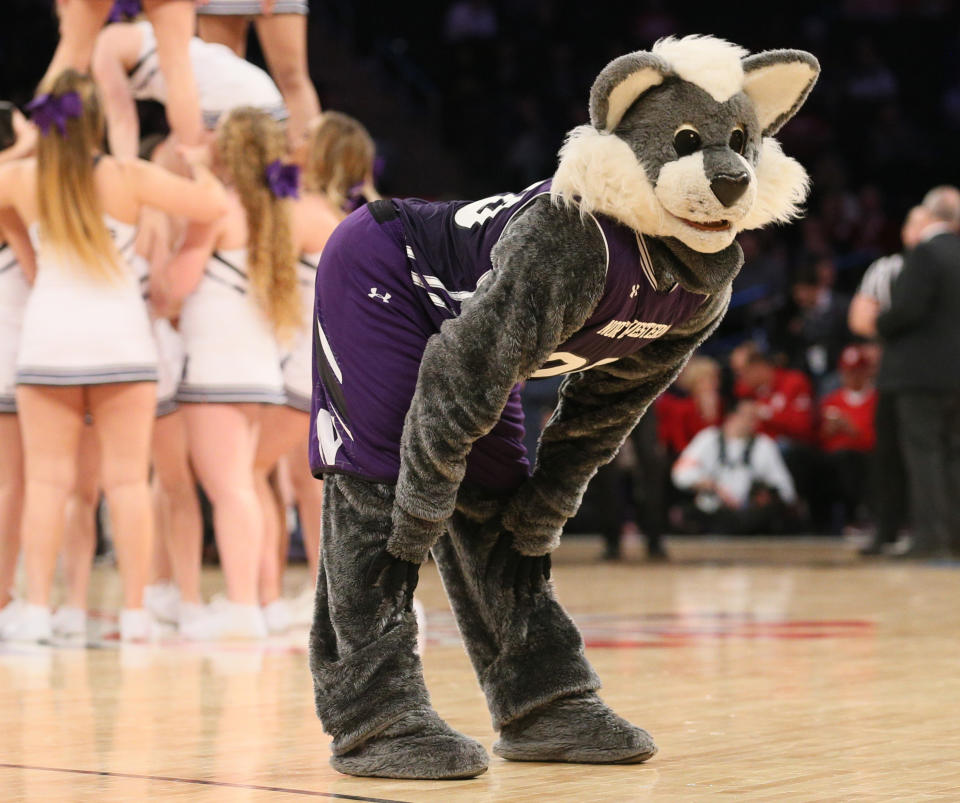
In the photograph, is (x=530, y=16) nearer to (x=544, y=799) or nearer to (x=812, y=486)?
(x=812, y=486)

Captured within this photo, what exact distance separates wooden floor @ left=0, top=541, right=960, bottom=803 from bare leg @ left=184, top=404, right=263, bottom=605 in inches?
10.9

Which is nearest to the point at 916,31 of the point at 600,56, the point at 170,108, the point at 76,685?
the point at 600,56

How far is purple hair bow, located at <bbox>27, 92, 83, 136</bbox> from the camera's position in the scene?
475 centimetres

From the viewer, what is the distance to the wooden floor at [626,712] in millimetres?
2605

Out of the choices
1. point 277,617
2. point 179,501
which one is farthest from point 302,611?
point 179,501

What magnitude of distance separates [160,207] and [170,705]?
1.86m

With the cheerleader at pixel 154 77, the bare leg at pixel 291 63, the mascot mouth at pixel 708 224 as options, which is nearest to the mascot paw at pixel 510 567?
the mascot mouth at pixel 708 224

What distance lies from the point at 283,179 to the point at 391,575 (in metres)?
2.72

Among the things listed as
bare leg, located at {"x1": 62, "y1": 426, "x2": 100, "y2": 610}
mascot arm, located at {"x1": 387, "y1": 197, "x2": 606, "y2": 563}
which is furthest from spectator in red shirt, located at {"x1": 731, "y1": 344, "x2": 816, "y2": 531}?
mascot arm, located at {"x1": 387, "y1": 197, "x2": 606, "y2": 563}

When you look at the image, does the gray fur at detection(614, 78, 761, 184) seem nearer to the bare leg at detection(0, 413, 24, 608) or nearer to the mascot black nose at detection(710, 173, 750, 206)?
the mascot black nose at detection(710, 173, 750, 206)

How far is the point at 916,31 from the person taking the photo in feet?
49.1

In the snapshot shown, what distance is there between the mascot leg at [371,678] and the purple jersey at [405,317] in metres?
0.10

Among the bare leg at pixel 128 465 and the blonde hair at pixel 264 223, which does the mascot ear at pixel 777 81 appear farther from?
the blonde hair at pixel 264 223

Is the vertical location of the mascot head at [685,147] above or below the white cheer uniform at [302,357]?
above
